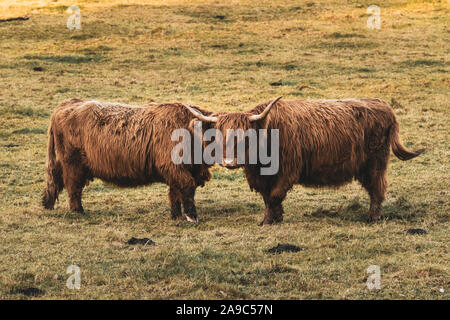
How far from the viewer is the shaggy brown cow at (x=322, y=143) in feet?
26.9

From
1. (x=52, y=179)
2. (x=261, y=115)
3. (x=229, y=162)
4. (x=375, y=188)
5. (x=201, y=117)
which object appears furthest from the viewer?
(x=52, y=179)

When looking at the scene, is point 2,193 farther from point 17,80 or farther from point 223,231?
point 17,80

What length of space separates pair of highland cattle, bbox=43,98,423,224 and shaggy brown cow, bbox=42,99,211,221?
0.01 m

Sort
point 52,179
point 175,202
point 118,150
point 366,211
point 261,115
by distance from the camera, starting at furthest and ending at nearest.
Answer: point 52,179, point 366,211, point 118,150, point 175,202, point 261,115

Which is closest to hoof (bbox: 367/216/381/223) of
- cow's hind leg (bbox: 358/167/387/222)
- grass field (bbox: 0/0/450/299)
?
cow's hind leg (bbox: 358/167/387/222)

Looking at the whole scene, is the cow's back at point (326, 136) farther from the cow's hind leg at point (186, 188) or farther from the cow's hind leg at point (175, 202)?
the cow's hind leg at point (175, 202)

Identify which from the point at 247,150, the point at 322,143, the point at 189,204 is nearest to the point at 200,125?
the point at 247,150

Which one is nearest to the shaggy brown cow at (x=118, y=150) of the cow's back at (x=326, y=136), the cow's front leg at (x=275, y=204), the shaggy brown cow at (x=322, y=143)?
the shaggy brown cow at (x=322, y=143)

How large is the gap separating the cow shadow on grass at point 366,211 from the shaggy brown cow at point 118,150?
1.75 meters

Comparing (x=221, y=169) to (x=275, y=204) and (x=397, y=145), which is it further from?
(x=397, y=145)

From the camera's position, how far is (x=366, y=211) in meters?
8.84

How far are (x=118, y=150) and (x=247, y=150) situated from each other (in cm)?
189

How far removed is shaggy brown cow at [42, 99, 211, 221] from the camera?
8.55 metres

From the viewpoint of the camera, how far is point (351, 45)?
75.0ft
